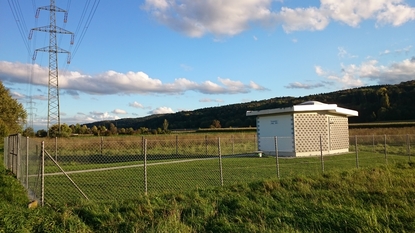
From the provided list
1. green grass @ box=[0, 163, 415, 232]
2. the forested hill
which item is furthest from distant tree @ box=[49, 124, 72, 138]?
green grass @ box=[0, 163, 415, 232]

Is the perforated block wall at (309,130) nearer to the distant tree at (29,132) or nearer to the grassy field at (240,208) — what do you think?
the grassy field at (240,208)

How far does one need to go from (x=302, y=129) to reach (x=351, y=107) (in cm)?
5507

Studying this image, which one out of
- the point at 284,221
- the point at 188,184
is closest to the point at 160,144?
the point at 188,184

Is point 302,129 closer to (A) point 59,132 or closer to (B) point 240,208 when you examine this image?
(B) point 240,208

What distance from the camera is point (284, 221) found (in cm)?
692

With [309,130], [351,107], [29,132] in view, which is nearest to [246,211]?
[309,130]

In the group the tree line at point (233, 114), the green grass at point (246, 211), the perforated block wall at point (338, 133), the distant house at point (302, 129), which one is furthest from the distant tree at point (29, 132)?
the green grass at point (246, 211)

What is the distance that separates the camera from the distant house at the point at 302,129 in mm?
25359

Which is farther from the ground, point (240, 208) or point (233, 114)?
point (233, 114)

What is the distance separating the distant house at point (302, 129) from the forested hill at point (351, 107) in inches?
1726

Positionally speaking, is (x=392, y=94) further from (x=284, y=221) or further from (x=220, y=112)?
(x=284, y=221)

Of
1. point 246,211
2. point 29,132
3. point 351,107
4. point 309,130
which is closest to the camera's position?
point 246,211

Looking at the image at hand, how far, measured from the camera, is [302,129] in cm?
2561

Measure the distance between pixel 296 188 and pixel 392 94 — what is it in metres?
73.4
